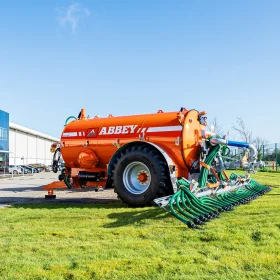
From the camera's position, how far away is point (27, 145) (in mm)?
66625

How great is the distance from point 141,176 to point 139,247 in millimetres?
3408

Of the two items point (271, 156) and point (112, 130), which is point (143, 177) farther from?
point (271, 156)

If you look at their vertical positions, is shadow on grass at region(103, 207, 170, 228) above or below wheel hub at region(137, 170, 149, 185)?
below

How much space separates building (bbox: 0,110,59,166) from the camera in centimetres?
4919

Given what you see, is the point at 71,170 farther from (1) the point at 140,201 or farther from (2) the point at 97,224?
(2) the point at 97,224

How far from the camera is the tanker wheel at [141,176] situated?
7.39 m

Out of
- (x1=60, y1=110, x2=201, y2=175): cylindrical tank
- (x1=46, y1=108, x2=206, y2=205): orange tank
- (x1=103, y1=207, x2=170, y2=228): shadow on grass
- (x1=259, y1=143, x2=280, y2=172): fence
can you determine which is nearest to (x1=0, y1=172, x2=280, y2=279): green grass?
(x1=103, y1=207, x2=170, y2=228): shadow on grass

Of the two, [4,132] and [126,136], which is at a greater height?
[4,132]

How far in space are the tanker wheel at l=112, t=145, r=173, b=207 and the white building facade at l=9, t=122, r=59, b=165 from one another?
48.4m

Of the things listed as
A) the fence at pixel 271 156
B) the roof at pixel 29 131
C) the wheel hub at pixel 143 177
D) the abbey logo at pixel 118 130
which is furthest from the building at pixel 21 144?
the wheel hub at pixel 143 177

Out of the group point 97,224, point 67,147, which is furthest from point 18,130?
point 97,224

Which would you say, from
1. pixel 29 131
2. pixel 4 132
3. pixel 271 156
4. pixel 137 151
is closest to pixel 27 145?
pixel 29 131

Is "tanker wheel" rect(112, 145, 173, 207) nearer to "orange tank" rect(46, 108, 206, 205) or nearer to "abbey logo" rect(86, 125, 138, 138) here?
"orange tank" rect(46, 108, 206, 205)

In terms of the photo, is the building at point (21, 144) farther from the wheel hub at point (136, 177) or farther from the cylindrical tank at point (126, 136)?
the wheel hub at point (136, 177)
